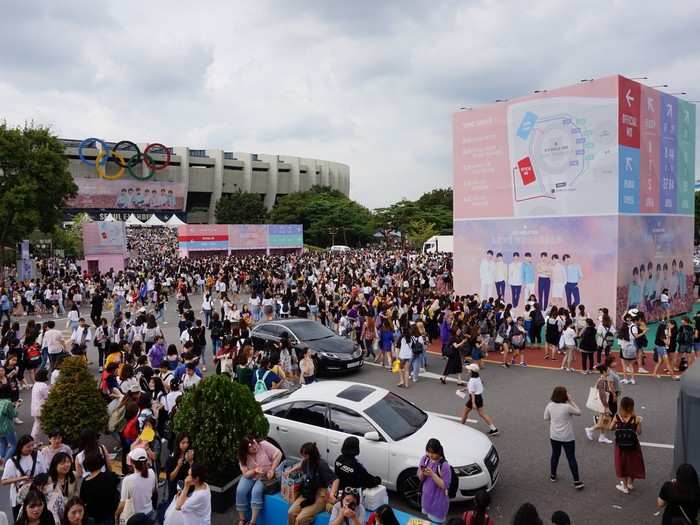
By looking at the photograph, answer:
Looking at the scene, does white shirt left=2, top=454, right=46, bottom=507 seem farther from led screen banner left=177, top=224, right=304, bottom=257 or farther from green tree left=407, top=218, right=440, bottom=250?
green tree left=407, top=218, right=440, bottom=250

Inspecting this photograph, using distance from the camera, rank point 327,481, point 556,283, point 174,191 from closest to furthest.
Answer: point 327,481
point 556,283
point 174,191

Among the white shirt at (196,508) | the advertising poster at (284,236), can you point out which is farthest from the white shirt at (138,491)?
the advertising poster at (284,236)

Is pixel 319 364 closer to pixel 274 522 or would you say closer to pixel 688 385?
pixel 274 522

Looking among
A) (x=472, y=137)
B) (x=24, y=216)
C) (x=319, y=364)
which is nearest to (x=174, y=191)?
(x=24, y=216)

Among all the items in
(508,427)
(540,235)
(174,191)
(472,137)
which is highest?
(174,191)

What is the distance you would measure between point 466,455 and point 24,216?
34943 mm

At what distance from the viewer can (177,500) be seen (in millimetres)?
5102

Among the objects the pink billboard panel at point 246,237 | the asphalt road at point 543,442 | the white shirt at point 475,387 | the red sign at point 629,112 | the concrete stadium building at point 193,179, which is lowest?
the asphalt road at point 543,442

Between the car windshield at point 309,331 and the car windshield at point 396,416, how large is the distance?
577 cm

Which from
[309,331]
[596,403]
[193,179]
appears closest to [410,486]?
[596,403]

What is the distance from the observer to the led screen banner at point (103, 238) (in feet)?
102

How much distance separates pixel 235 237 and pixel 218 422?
126 ft

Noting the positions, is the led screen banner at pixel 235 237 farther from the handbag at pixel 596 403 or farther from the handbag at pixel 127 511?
the handbag at pixel 127 511

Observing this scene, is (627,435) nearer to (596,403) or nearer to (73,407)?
(596,403)
